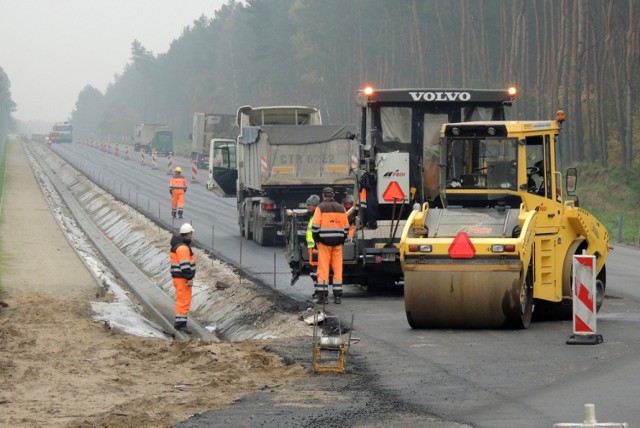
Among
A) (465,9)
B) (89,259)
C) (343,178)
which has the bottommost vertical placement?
(89,259)

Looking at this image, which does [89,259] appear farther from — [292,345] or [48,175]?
[48,175]

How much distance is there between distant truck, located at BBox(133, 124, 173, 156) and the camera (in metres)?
106

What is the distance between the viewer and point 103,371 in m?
14.2

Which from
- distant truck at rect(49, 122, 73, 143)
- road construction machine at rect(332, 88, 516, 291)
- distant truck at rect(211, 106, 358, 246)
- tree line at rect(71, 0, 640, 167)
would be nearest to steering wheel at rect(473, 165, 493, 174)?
road construction machine at rect(332, 88, 516, 291)

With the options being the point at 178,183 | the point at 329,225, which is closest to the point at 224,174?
the point at 178,183

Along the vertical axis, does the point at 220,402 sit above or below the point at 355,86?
below

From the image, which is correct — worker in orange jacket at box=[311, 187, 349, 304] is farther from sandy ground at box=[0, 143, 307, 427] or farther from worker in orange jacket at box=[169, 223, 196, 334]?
sandy ground at box=[0, 143, 307, 427]

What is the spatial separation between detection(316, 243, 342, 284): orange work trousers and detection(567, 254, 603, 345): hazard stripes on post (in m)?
5.11

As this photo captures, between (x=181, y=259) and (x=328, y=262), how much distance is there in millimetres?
2157

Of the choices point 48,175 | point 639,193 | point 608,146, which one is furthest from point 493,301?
point 48,175

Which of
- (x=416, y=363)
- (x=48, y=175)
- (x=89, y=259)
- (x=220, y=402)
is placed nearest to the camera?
(x=220, y=402)

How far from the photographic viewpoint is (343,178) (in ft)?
103

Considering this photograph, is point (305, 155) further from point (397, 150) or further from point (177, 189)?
point (397, 150)

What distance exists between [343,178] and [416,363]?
1827 cm
